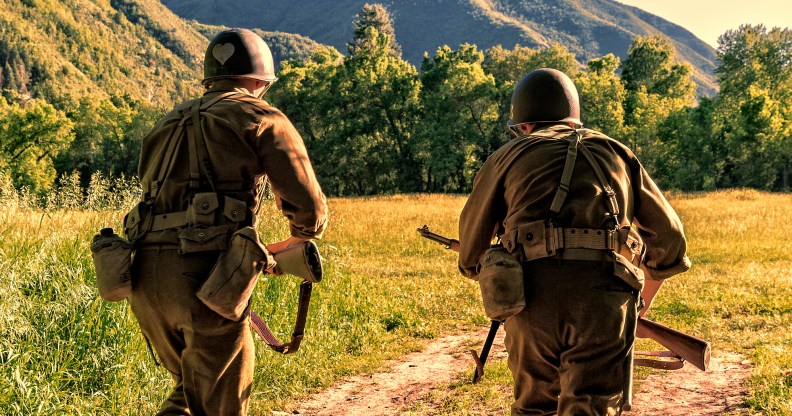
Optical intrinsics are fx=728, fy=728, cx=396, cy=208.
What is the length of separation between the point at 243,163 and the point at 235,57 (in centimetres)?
72

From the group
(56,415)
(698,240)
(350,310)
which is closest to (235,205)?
(56,415)

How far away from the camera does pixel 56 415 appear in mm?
4934

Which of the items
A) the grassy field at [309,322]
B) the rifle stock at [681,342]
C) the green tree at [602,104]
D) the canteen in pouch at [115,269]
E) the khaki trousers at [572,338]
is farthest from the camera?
the green tree at [602,104]

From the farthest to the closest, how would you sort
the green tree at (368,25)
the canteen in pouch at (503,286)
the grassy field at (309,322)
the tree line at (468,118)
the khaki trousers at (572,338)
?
the green tree at (368,25) → the tree line at (468,118) → the grassy field at (309,322) → the canteen in pouch at (503,286) → the khaki trousers at (572,338)

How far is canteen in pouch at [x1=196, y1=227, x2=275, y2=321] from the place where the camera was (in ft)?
11.6

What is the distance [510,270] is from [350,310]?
6190 mm

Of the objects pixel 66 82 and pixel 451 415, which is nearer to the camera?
pixel 451 415

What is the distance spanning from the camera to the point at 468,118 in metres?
62.9

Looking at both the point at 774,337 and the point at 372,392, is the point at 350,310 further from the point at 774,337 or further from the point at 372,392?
the point at 774,337

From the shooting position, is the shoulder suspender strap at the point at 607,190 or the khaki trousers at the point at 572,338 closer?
the khaki trousers at the point at 572,338

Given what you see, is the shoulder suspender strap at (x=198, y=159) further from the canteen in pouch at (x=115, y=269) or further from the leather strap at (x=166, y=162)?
the canteen in pouch at (x=115, y=269)

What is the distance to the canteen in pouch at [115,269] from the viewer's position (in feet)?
12.3

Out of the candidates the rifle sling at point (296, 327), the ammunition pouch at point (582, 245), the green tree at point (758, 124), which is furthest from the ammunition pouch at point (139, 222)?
the green tree at point (758, 124)

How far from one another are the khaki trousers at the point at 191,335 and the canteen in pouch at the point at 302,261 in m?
0.35
